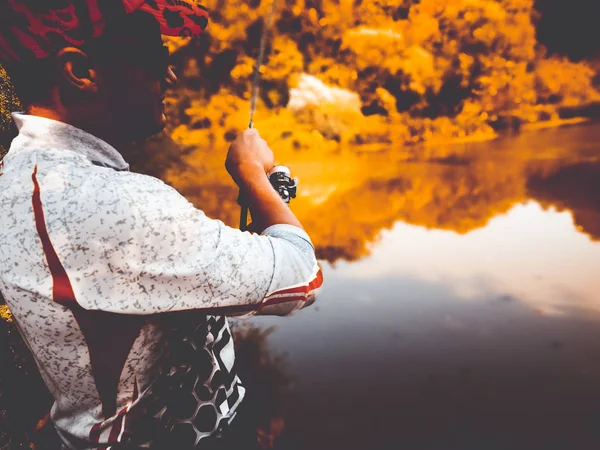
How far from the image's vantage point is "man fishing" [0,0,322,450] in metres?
0.72

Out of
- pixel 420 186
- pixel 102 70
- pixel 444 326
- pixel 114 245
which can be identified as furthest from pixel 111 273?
pixel 420 186

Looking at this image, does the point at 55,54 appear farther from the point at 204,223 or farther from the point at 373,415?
the point at 373,415

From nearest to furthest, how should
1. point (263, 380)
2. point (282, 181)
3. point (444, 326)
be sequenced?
point (282, 181) < point (263, 380) < point (444, 326)

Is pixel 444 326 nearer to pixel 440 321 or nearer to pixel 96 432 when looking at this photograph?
pixel 440 321

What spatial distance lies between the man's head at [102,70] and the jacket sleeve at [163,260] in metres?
0.24

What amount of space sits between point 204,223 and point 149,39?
0.43m

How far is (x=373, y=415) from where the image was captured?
9.98ft

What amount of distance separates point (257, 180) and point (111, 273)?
44 cm

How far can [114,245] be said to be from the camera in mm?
708

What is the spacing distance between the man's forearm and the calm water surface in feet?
7.79

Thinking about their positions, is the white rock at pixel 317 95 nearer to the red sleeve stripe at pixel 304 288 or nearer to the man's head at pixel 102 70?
the man's head at pixel 102 70

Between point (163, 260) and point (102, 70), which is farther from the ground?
point (102, 70)

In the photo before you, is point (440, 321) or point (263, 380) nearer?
point (263, 380)

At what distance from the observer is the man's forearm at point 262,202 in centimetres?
96
